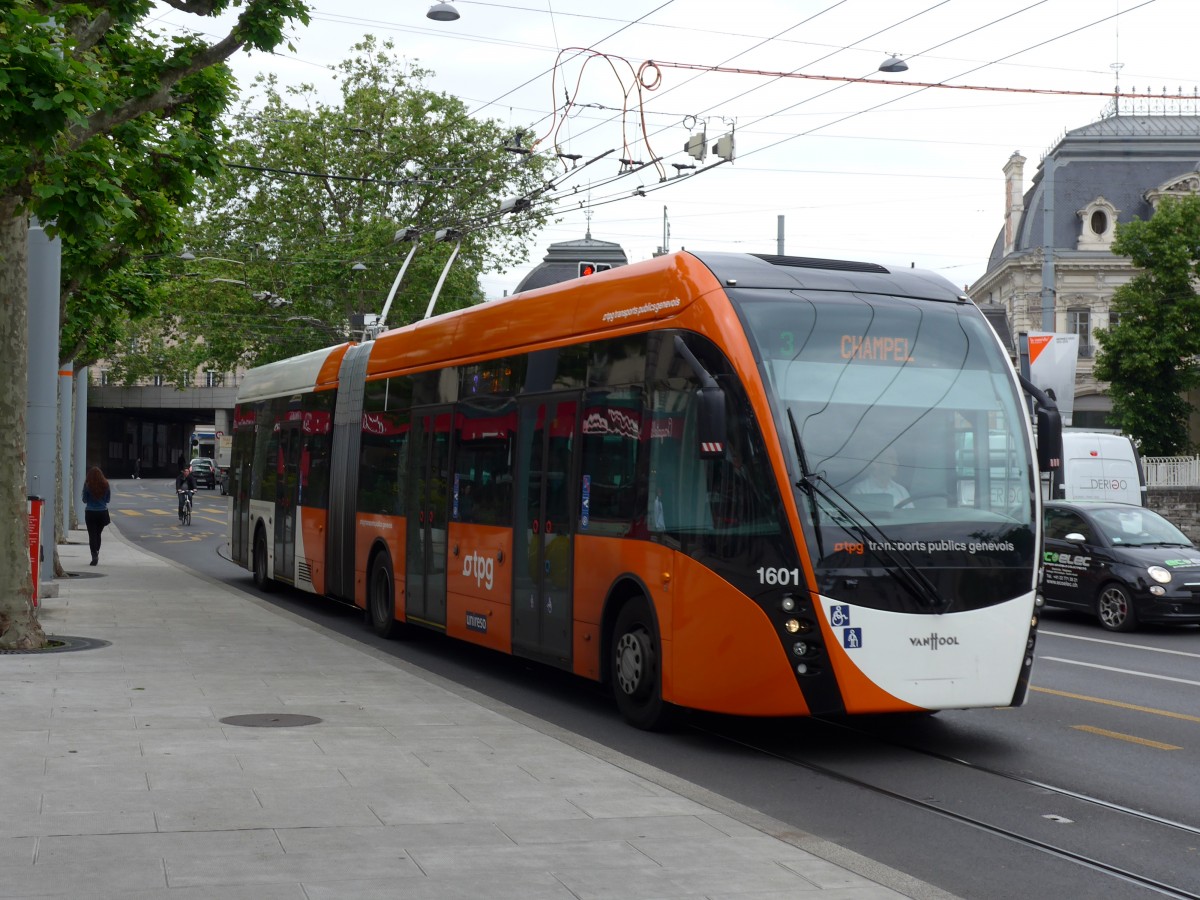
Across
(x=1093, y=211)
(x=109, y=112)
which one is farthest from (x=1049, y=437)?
(x=1093, y=211)

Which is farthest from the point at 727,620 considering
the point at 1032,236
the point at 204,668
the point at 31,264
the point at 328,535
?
the point at 1032,236

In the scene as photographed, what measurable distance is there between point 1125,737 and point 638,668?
332cm

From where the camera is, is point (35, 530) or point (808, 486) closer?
point (808, 486)

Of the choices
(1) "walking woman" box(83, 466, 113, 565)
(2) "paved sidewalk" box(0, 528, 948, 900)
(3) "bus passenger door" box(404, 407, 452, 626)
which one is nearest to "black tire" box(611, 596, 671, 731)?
(2) "paved sidewalk" box(0, 528, 948, 900)

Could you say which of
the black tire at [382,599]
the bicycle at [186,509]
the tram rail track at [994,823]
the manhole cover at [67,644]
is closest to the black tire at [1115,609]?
the tram rail track at [994,823]

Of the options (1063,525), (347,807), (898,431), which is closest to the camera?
(347,807)

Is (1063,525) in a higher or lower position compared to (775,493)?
lower

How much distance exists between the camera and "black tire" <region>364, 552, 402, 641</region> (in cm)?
1553

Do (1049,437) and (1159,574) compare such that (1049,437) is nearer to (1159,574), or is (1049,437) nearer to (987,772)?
(987,772)

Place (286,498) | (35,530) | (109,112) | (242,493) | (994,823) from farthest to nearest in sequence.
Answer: (242,493), (286,498), (35,530), (109,112), (994,823)

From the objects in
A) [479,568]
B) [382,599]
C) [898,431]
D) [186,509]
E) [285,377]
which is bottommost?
[382,599]

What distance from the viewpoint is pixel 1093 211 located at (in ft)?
224

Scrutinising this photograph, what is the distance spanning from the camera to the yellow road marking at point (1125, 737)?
9867 mm

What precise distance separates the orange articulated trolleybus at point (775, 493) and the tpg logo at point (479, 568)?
66cm
